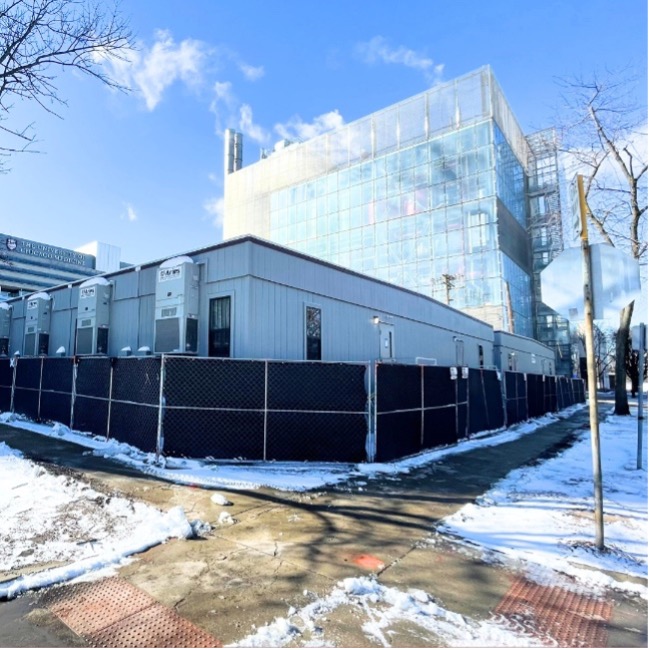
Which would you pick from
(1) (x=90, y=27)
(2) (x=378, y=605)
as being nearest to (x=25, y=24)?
(1) (x=90, y=27)

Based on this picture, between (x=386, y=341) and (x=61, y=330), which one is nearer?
(x=386, y=341)

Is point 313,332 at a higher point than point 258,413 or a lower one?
higher

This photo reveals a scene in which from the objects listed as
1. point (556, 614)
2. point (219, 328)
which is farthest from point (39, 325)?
point (556, 614)

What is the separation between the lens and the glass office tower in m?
35.8

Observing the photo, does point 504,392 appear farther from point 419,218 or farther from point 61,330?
point 419,218

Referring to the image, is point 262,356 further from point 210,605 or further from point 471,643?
point 471,643

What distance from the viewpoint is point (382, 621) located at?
114 inches

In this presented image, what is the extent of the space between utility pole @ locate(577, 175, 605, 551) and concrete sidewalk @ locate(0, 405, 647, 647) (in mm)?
929

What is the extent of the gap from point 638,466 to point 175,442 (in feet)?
28.4

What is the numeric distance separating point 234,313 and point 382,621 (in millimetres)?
7926

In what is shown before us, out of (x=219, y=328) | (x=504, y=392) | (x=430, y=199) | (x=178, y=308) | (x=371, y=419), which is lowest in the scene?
(x=371, y=419)

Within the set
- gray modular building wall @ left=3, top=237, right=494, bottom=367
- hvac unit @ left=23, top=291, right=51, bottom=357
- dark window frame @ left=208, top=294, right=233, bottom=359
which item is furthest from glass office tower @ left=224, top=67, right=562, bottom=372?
hvac unit @ left=23, top=291, right=51, bottom=357

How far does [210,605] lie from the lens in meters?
3.07

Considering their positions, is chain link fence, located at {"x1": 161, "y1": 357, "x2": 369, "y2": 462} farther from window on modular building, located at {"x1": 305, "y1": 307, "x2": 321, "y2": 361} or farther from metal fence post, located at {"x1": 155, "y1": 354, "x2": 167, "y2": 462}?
window on modular building, located at {"x1": 305, "y1": 307, "x2": 321, "y2": 361}
